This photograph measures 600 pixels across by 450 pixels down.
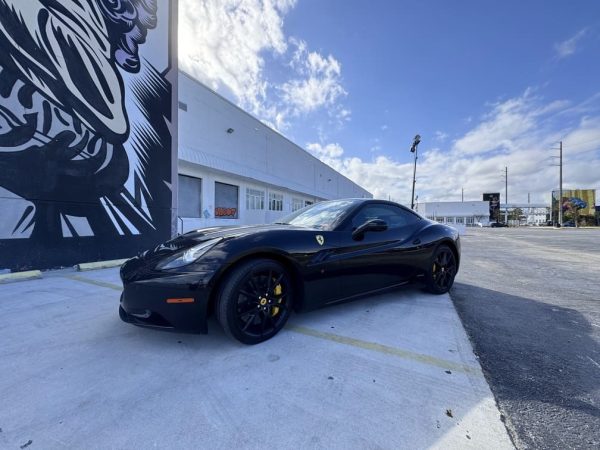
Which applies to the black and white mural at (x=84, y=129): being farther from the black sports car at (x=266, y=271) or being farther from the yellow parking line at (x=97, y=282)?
the black sports car at (x=266, y=271)

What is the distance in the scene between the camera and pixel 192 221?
12.9 metres

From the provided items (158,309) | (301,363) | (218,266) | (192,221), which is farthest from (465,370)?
(192,221)

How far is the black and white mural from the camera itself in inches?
186

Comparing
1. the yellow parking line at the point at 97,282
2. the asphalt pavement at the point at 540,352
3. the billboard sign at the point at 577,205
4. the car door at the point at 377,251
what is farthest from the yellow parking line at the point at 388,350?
the billboard sign at the point at 577,205

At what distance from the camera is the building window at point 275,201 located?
20.9 metres

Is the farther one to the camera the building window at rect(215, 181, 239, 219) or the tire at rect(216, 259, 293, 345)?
the building window at rect(215, 181, 239, 219)

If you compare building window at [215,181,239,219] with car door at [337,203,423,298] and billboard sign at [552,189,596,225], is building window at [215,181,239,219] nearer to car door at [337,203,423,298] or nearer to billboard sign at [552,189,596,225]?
car door at [337,203,423,298]

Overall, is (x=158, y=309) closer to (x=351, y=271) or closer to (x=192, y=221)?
(x=351, y=271)

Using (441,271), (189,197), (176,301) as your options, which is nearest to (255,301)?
(176,301)

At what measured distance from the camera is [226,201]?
51.7 ft

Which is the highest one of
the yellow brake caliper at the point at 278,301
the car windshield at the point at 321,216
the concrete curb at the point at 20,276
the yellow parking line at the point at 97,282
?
the car windshield at the point at 321,216

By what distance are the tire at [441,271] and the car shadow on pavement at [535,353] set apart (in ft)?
1.00

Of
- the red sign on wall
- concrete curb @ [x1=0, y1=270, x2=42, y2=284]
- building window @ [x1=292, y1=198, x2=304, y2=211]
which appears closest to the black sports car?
concrete curb @ [x1=0, y1=270, x2=42, y2=284]

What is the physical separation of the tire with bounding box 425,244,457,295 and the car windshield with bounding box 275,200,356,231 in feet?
4.64
